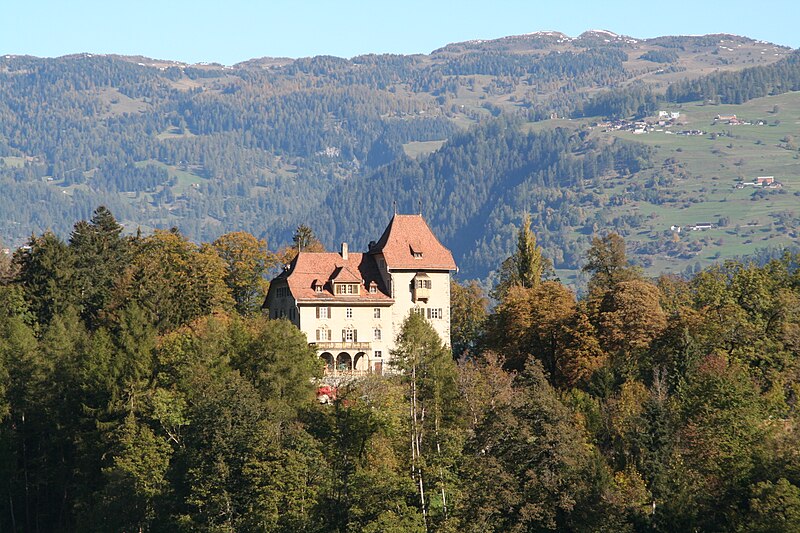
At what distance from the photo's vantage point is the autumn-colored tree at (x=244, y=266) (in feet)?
431

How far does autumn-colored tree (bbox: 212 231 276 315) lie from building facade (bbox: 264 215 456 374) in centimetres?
1378

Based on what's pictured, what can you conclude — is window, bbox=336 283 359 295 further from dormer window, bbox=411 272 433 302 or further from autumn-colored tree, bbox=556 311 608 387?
autumn-colored tree, bbox=556 311 608 387

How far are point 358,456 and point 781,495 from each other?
1980 cm

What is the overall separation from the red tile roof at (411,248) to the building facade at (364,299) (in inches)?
2.9

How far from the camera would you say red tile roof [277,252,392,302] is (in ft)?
376

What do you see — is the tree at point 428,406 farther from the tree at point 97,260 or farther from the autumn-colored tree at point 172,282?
the tree at point 97,260

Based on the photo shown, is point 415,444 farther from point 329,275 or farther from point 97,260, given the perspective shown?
point 97,260

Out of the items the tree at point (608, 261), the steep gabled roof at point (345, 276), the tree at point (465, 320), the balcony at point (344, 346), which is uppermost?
the steep gabled roof at point (345, 276)

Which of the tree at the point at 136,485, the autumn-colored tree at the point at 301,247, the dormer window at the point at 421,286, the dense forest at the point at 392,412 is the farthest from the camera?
the autumn-colored tree at the point at 301,247

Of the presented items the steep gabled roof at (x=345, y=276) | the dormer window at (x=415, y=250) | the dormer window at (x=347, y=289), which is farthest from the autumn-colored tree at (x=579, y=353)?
the steep gabled roof at (x=345, y=276)

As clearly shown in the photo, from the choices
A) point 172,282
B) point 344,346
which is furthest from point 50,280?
point 344,346

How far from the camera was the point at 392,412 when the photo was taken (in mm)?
76812

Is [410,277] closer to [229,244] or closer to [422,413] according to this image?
[229,244]

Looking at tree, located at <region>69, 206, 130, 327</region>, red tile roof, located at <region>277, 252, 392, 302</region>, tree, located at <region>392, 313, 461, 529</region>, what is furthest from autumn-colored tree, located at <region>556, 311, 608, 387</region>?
tree, located at <region>69, 206, 130, 327</region>
